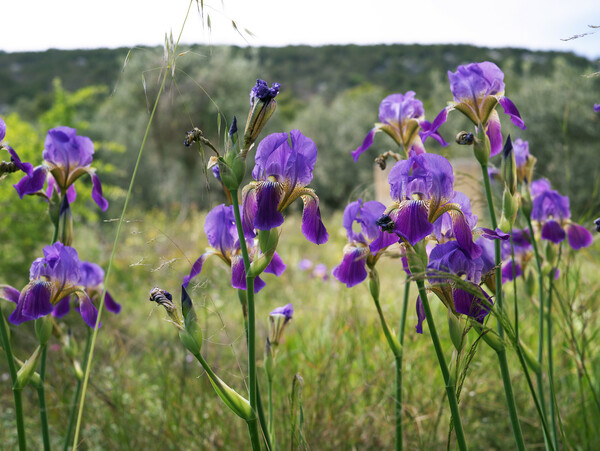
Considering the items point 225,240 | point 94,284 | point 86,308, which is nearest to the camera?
point 225,240

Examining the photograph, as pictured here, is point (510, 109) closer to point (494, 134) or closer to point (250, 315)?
point (494, 134)

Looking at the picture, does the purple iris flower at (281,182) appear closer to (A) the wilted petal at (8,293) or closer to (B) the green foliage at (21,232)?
(A) the wilted petal at (8,293)

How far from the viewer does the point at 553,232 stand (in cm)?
174

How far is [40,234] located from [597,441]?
4.75m

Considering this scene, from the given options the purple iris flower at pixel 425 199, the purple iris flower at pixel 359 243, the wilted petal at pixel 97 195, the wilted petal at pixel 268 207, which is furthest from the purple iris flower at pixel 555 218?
the wilted petal at pixel 97 195

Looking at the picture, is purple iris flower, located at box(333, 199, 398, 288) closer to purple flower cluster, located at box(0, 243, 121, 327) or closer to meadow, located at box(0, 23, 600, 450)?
meadow, located at box(0, 23, 600, 450)

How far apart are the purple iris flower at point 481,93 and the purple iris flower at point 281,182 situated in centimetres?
48

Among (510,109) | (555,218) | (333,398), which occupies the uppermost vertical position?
(510,109)

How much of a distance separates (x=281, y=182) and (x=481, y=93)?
0.61m

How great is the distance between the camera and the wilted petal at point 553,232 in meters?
1.71

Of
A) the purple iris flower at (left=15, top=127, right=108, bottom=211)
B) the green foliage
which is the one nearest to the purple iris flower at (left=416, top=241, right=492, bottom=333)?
the purple iris flower at (left=15, top=127, right=108, bottom=211)

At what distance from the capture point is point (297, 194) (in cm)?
98

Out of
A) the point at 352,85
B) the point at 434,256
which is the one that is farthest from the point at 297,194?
the point at 352,85

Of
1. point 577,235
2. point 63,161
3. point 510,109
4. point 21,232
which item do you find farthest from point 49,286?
point 21,232
